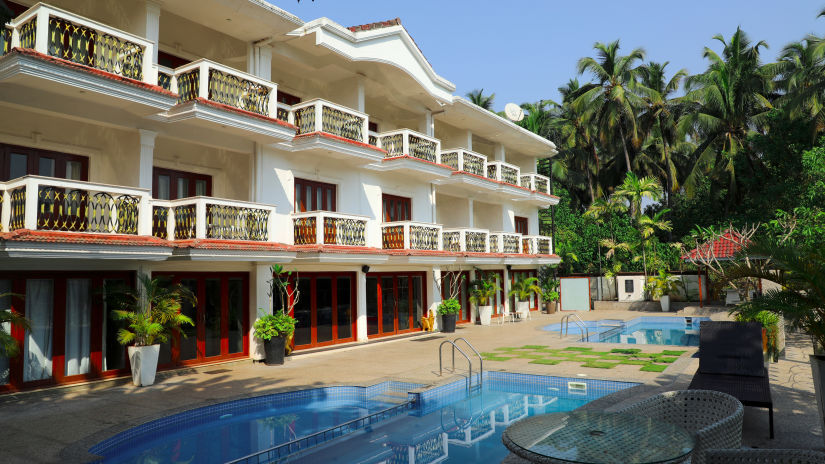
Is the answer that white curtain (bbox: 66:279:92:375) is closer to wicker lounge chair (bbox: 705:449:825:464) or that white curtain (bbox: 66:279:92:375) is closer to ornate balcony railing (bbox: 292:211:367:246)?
ornate balcony railing (bbox: 292:211:367:246)

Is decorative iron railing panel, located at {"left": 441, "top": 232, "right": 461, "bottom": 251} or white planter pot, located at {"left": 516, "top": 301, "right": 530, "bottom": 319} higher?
decorative iron railing panel, located at {"left": 441, "top": 232, "right": 461, "bottom": 251}

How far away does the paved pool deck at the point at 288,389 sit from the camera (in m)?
7.69

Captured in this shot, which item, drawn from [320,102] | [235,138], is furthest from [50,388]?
[320,102]

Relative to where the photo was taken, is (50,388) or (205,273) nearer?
(50,388)

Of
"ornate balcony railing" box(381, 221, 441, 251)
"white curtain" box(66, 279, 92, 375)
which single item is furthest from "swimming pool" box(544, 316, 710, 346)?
"white curtain" box(66, 279, 92, 375)

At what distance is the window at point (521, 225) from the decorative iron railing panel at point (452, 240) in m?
9.04

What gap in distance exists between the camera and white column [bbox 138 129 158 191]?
43.0ft

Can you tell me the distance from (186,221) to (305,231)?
390 cm

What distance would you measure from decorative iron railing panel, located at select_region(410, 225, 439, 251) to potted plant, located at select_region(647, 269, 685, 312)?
15186mm

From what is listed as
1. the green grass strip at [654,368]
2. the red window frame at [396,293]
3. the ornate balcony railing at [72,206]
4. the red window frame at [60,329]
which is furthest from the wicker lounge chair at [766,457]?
the red window frame at [396,293]

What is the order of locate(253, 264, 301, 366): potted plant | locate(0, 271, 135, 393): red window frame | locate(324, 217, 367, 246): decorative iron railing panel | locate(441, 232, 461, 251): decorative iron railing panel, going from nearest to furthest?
locate(0, 271, 135, 393): red window frame
locate(253, 264, 301, 366): potted plant
locate(324, 217, 367, 246): decorative iron railing panel
locate(441, 232, 461, 251): decorative iron railing panel

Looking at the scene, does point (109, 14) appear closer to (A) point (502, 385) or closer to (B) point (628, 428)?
(A) point (502, 385)

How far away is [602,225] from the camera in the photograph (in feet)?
123

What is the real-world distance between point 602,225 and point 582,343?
70.2 feet
